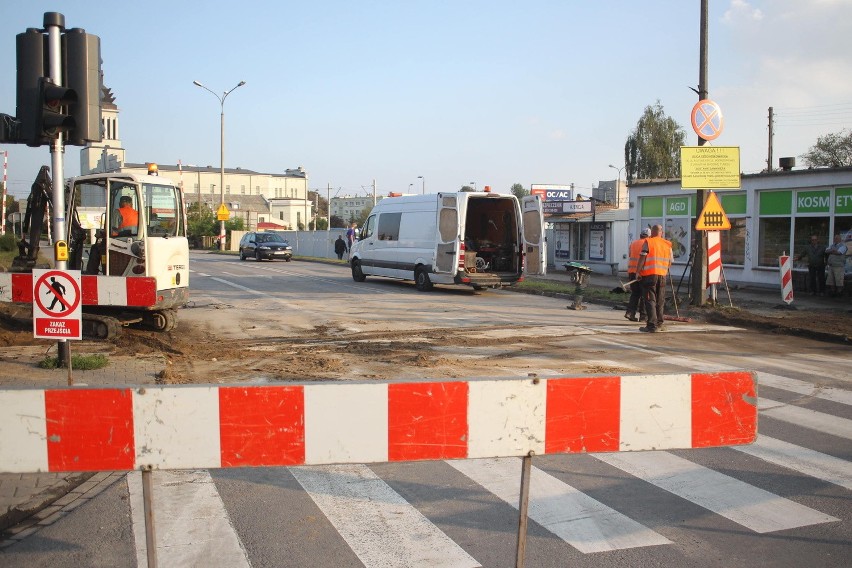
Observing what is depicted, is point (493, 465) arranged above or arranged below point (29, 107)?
below

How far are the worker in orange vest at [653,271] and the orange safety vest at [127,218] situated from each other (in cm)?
865

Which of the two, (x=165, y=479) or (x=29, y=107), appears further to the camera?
(x=29, y=107)

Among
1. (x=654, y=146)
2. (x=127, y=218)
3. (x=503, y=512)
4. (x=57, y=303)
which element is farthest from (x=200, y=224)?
(x=503, y=512)

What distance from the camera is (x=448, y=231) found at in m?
21.1

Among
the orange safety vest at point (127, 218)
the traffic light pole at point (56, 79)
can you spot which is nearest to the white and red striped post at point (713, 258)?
the orange safety vest at point (127, 218)

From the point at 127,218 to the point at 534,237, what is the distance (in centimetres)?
1163

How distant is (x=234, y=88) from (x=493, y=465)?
4690 centimetres

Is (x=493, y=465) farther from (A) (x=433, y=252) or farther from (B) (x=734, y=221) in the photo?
(B) (x=734, y=221)

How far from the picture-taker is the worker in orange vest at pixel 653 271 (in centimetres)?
1402

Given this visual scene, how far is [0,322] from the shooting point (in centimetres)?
1317

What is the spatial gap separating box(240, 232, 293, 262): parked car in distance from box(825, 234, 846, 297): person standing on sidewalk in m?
28.7

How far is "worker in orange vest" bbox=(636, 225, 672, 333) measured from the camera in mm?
14016

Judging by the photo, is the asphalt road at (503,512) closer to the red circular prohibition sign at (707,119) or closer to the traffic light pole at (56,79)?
the traffic light pole at (56,79)

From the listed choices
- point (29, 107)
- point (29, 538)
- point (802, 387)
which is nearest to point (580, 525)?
point (29, 538)
